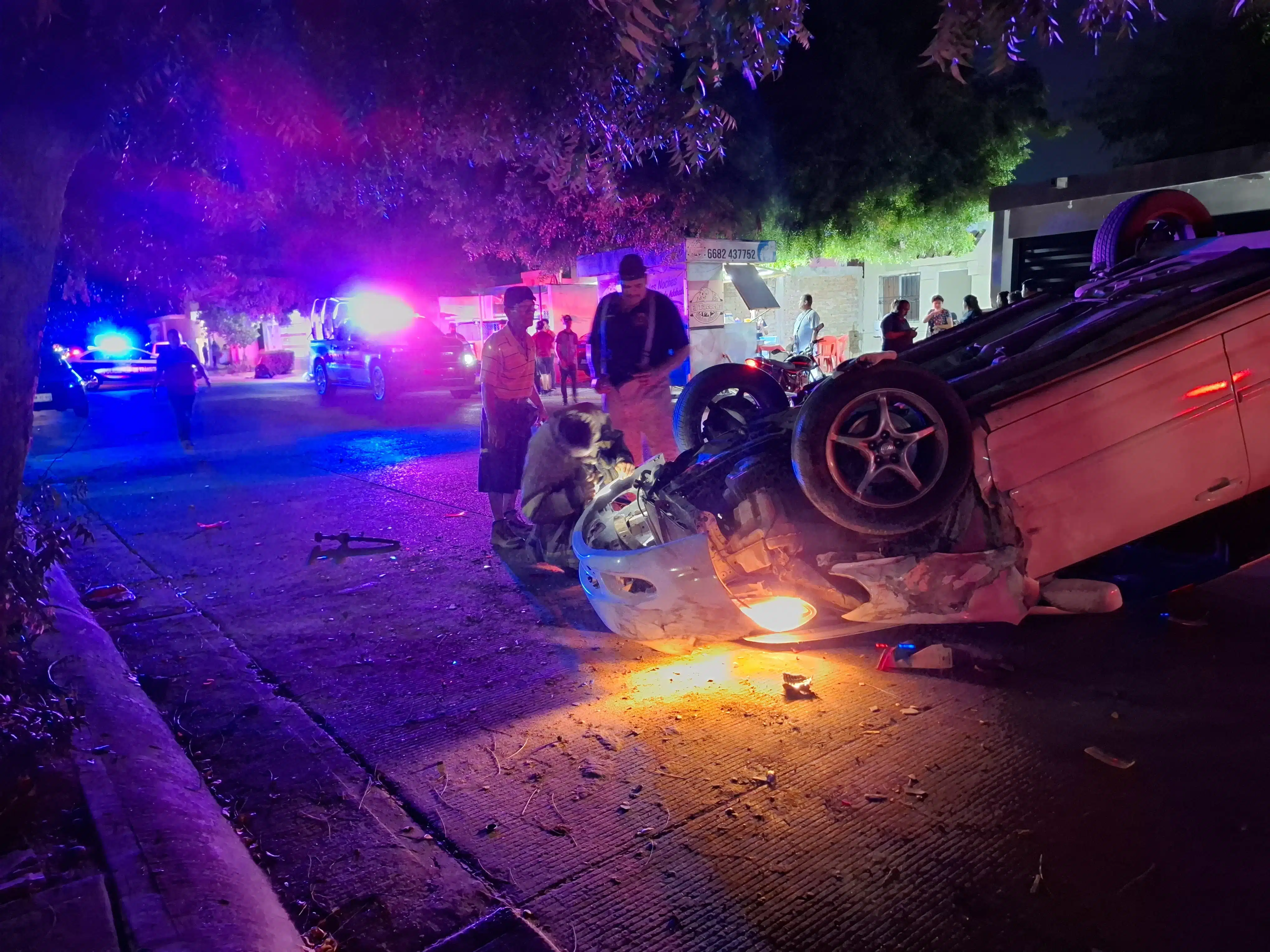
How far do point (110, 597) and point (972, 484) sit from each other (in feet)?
18.9

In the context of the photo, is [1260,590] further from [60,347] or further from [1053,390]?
[60,347]

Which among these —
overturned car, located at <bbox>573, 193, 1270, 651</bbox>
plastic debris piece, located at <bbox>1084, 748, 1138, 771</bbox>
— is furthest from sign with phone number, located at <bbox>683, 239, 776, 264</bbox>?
plastic debris piece, located at <bbox>1084, 748, 1138, 771</bbox>

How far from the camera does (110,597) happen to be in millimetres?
6180

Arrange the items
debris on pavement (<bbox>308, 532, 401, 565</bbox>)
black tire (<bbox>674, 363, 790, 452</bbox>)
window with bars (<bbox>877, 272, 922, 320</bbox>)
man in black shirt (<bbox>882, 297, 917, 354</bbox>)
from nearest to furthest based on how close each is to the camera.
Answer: black tire (<bbox>674, 363, 790, 452</bbox>)
debris on pavement (<bbox>308, 532, 401, 565</bbox>)
man in black shirt (<bbox>882, 297, 917, 354</bbox>)
window with bars (<bbox>877, 272, 922, 320</bbox>)

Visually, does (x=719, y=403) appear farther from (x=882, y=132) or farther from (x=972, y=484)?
(x=882, y=132)

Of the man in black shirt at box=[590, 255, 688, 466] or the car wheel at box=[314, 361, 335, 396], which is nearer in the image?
the man in black shirt at box=[590, 255, 688, 466]

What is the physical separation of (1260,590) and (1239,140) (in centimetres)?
1631

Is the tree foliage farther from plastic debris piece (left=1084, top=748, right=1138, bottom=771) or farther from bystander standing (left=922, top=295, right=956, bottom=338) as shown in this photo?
plastic debris piece (left=1084, top=748, right=1138, bottom=771)

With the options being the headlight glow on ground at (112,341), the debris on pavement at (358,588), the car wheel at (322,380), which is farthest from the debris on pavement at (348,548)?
the headlight glow on ground at (112,341)

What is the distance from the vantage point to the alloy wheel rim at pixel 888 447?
396cm

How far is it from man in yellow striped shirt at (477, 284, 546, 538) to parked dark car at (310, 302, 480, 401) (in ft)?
41.8

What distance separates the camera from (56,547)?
12.7 ft

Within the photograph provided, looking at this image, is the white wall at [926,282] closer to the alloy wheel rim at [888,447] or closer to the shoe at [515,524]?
the shoe at [515,524]

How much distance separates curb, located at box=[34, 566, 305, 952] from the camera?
2545 mm
